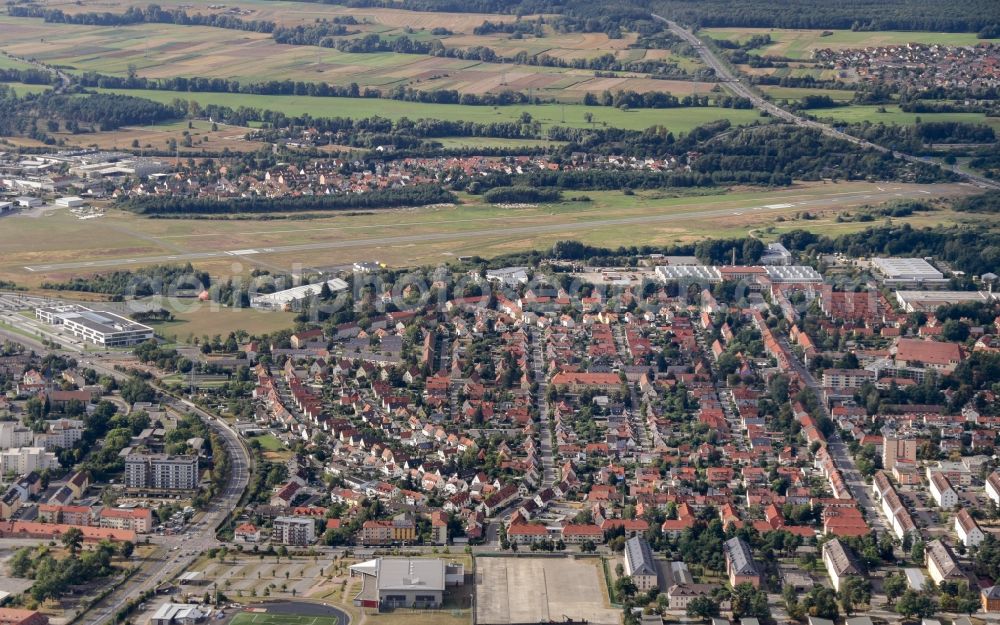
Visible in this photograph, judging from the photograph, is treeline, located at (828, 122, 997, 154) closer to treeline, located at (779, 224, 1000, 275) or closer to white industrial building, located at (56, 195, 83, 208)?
treeline, located at (779, 224, 1000, 275)

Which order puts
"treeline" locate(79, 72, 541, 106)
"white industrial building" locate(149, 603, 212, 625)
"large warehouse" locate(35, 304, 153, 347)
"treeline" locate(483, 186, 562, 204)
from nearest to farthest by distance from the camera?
"white industrial building" locate(149, 603, 212, 625)
"large warehouse" locate(35, 304, 153, 347)
"treeline" locate(483, 186, 562, 204)
"treeline" locate(79, 72, 541, 106)

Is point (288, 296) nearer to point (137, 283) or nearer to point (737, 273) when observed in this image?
point (137, 283)

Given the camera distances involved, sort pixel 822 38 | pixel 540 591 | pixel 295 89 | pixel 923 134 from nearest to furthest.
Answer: pixel 540 591, pixel 923 134, pixel 295 89, pixel 822 38

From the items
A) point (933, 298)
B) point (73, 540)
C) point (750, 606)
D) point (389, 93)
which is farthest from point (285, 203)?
point (750, 606)

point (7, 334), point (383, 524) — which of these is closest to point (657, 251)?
point (7, 334)

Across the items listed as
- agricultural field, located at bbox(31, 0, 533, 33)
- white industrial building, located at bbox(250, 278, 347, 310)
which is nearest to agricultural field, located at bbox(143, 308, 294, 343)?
white industrial building, located at bbox(250, 278, 347, 310)

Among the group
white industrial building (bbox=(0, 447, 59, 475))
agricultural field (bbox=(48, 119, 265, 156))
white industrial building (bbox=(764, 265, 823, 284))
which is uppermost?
agricultural field (bbox=(48, 119, 265, 156))

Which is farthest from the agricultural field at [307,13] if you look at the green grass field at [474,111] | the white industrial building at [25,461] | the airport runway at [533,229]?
the white industrial building at [25,461]
